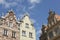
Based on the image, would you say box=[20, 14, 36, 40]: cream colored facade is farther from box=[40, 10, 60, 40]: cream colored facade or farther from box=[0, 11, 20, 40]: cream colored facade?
box=[40, 10, 60, 40]: cream colored facade

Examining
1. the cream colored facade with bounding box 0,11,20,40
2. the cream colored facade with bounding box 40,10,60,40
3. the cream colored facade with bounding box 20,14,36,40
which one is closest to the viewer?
the cream colored facade with bounding box 40,10,60,40

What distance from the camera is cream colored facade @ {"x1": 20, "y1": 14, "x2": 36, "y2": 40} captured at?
153 ft

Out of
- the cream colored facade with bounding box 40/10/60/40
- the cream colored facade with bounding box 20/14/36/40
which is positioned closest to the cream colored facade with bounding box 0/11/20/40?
the cream colored facade with bounding box 20/14/36/40

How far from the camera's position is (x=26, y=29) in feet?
156

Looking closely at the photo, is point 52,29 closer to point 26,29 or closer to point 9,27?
point 26,29

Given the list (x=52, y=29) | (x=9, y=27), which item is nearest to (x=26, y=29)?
(x=9, y=27)

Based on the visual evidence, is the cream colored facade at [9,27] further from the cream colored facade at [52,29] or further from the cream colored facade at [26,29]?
the cream colored facade at [52,29]

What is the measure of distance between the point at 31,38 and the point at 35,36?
6.19 feet

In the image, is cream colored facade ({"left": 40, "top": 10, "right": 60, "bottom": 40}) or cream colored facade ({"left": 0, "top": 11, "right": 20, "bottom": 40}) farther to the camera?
cream colored facade ({"left": 0, "top": 11, "right": 20, "bottom": 40})

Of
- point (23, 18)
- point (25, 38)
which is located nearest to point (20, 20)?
point (23, 18)

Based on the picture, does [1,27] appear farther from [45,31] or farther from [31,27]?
[45,31]

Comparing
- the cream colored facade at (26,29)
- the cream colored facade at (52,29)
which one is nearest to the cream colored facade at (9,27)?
the cream colored facade at (26,29)

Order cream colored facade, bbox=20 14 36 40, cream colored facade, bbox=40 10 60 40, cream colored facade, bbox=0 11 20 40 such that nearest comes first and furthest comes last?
cream colored facade, bbox=40 10 60 40 → cream colored facade, bbox=0 11 20 40 → cream colored facade, bbox=20 14 36 40

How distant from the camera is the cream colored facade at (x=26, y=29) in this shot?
1831 inches
